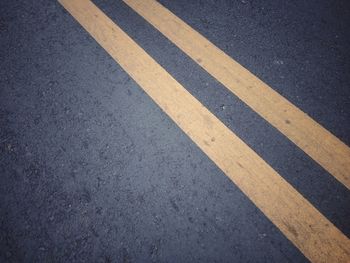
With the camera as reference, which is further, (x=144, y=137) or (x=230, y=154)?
(x=144, y=137)

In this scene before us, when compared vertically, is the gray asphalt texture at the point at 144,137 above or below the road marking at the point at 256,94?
below

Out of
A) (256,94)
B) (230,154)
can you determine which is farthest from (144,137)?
(256,94)

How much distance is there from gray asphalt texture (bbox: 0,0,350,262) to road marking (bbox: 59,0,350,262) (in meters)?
0.05

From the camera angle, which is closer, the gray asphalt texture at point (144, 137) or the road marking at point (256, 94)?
the gray asphalt texture at point (144, 137)

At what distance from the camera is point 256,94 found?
1.91 metres

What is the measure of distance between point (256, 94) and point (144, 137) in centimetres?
87

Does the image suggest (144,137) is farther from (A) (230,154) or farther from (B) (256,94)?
(B) (256,94)

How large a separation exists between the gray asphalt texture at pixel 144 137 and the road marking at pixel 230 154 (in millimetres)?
52

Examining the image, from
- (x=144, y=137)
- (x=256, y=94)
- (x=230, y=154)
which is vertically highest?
(x=256, y=94)

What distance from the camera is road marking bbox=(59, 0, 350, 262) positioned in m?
1.46

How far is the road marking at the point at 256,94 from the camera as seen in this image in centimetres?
167

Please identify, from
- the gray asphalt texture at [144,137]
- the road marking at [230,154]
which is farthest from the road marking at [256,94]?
the road marking at [230,154]

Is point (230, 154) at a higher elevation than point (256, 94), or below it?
below

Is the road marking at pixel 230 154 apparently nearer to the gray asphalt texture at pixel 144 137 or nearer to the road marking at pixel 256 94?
the gray asphalt texture at pixel 144 137
